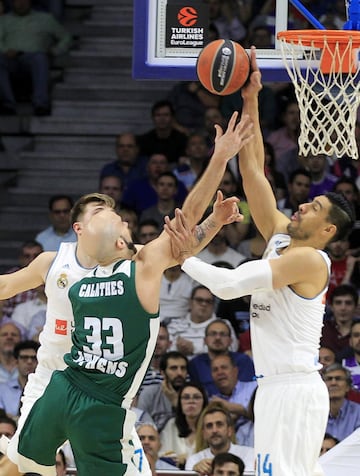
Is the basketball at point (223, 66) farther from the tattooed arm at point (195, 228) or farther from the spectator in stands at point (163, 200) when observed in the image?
the spectator in stands at point (163, 200)

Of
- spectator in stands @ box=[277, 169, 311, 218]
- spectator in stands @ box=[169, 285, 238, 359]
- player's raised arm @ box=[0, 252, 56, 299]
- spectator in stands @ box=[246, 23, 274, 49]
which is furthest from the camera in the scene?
spectator in stands @ box=[246, 23, 274, 49]

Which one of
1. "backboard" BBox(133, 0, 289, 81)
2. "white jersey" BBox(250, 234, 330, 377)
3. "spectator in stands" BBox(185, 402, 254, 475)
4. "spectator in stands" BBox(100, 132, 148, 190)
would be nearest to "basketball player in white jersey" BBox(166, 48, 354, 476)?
"white jersey" BBox(250, 234, 330, 377)

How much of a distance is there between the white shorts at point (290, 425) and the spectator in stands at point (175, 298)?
4.04m

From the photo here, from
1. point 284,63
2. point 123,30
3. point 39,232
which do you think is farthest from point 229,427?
point 123,30

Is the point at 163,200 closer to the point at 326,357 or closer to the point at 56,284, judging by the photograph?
the point at 326,357

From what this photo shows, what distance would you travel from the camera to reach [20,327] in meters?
10.8

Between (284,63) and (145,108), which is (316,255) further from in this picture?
(145,108)

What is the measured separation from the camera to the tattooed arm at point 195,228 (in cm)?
679

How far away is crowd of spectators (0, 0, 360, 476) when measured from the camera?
31.8ft

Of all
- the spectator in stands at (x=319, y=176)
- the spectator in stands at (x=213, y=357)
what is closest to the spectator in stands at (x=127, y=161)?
the spectator in stands at (x=319, y=176)

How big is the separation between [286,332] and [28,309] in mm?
4535

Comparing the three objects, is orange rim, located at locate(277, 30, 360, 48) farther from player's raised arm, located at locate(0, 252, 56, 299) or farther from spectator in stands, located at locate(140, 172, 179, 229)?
spectator in stands, located at locate(140, 172, 179, 229)

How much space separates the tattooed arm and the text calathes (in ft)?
1.30

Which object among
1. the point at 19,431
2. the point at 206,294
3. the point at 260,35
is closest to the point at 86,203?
the point at 19,431
